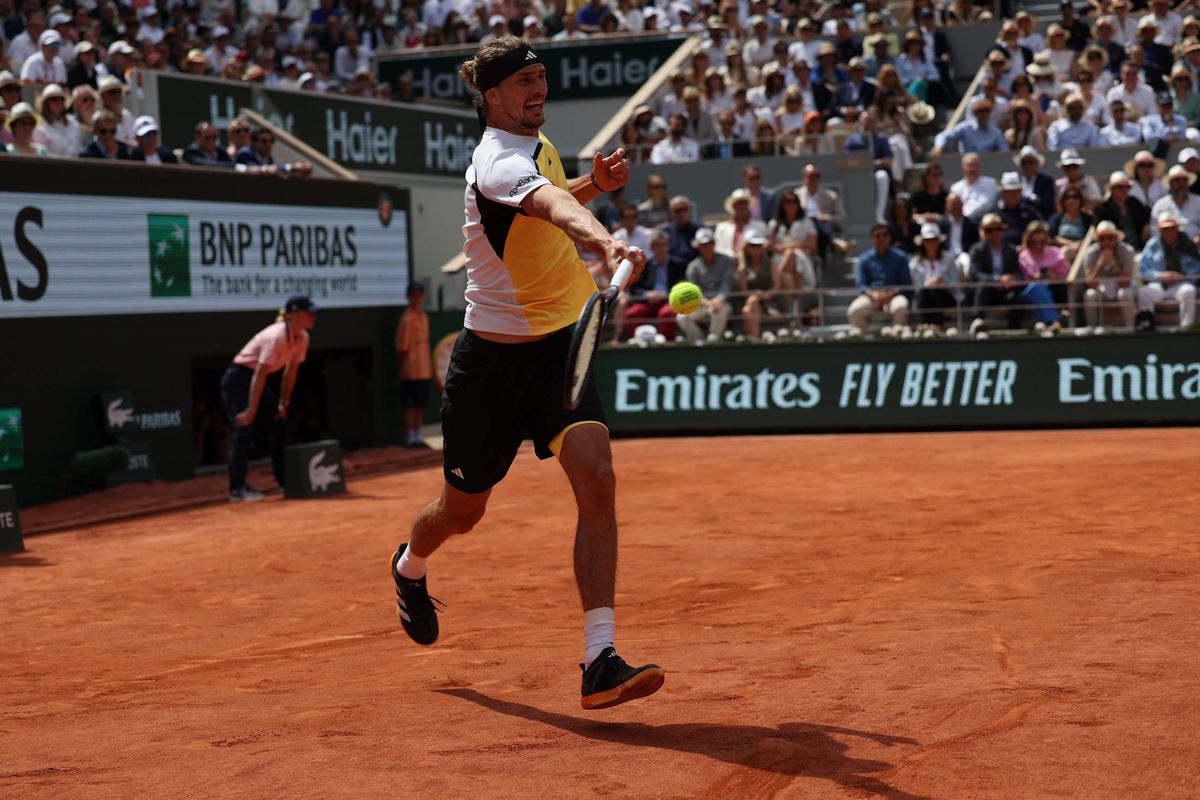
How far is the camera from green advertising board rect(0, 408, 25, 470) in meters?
14.1

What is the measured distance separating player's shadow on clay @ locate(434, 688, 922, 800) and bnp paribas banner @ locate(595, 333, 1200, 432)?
13123 mm

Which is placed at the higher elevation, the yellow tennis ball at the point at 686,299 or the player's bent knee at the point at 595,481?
the yellow tennis ball at the point at 686,299

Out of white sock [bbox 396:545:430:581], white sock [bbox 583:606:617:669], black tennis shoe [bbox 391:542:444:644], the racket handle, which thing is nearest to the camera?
the racket handle

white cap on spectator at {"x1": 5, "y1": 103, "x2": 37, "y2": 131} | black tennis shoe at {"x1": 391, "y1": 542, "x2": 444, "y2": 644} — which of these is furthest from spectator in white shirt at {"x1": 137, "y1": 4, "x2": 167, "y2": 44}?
black tennis shoe at {"x1": 391, "y1": 542, "x2": 444, "y2": 644}

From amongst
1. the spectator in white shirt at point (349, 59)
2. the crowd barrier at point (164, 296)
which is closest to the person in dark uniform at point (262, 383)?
the crowd barrier at point (164, 296)

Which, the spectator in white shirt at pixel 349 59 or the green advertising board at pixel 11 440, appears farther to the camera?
the spectator in white shirt at pixel 349 59

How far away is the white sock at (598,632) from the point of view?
5.51 m

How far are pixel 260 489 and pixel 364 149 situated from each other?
25.7 feet

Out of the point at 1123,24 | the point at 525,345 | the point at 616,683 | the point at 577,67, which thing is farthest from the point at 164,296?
the point at 1123,24

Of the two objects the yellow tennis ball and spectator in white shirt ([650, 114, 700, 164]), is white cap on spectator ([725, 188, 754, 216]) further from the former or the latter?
the yellow tennis ball

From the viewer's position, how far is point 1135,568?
8.23 m

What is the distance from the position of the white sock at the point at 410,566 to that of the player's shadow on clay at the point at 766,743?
118 cm

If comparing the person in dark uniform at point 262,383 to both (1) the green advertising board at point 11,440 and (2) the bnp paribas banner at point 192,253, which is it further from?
(1) the green advertising board at point 11,440

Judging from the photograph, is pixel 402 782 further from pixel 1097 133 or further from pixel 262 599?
pixel 1097 133
